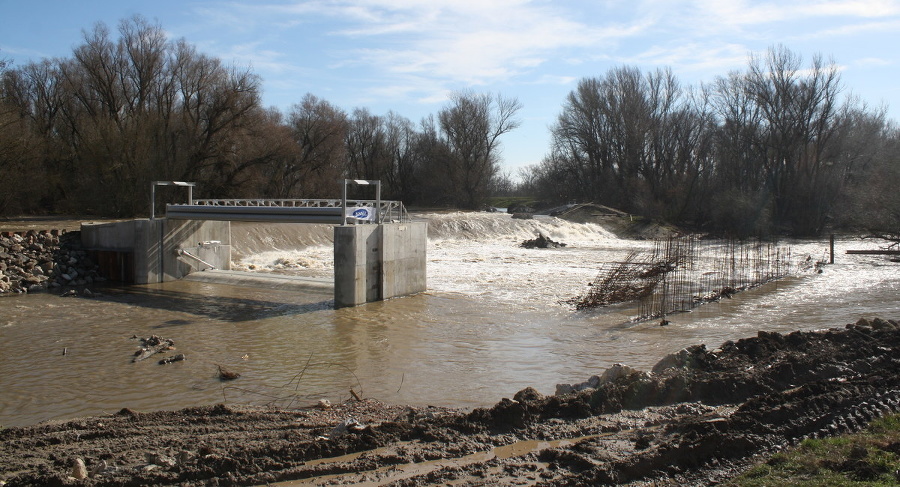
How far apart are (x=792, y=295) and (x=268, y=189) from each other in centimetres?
3714

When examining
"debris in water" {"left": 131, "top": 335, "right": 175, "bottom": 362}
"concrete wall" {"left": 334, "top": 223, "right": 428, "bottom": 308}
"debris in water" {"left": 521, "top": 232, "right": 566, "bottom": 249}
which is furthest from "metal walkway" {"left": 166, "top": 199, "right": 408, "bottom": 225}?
"debris in water" {"left": 521, "top": 232, "right": 566, "bottom": 249}

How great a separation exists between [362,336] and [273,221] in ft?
26.5

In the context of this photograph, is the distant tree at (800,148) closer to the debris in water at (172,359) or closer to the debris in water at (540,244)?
the debris in water at (540,244)

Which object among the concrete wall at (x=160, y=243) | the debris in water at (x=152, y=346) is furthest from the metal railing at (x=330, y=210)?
the debris in water at (x=152, y=346)

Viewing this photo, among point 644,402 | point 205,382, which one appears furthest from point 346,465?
point 205,382

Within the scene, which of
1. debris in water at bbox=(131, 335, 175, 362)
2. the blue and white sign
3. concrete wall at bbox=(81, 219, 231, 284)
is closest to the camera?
debris in water at bbox=(131, 335, 175, 362)

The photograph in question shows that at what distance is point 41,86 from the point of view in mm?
45906

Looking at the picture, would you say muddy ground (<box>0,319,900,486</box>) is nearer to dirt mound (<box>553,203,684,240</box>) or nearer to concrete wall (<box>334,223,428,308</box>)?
concrete wall (<box>334,223,428,308</box>)

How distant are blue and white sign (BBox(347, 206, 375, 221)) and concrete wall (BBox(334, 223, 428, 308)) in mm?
392

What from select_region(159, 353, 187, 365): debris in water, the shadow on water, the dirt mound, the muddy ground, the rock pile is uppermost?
the dirt mound

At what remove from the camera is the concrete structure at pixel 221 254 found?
18.9 metres

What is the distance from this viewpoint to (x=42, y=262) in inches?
919

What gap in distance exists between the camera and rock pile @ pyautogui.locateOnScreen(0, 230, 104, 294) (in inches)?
870

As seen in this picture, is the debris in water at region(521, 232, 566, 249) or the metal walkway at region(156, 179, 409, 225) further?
the debris in water at region(521, 232, 566, 249)
